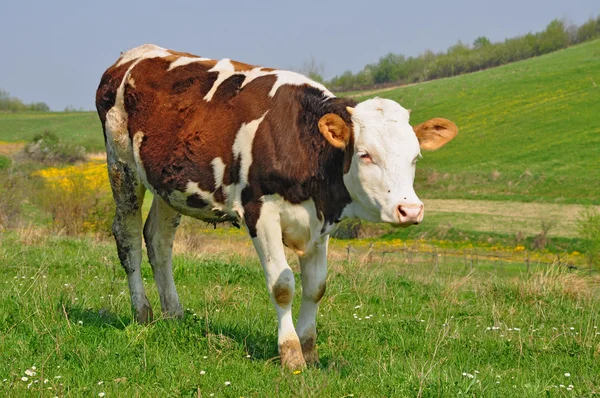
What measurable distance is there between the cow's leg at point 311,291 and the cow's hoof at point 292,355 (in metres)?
0.41

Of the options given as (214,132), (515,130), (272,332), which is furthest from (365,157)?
(515,130)

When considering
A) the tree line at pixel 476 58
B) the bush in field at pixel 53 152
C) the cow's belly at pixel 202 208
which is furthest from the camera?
the tree line at pixel 476 58

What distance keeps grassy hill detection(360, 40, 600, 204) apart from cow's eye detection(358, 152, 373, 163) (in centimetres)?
5110

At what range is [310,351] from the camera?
21.8ft

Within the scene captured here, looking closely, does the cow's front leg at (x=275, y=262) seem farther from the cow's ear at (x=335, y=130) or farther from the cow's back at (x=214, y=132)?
the cow's ear at (x=335, y=130)

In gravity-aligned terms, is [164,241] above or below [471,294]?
above

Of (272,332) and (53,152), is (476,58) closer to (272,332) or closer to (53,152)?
(53,152)

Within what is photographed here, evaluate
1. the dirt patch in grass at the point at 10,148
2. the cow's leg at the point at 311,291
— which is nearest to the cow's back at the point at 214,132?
the cow's leg at the point at 311,291

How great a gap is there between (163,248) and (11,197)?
23781mm

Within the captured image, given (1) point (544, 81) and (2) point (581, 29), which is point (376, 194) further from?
(2) point (581, 29)

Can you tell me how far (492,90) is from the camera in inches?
3364

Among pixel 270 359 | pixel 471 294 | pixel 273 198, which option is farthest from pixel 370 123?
pixel 471 294

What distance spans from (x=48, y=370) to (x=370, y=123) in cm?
314

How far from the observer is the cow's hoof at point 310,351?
659 cm
